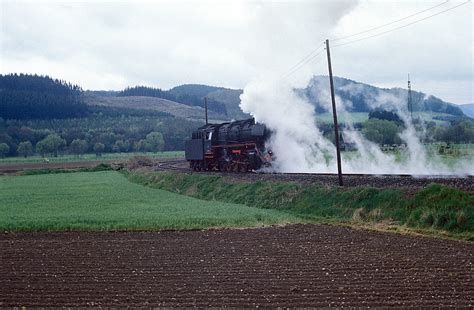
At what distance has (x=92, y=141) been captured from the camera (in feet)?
485

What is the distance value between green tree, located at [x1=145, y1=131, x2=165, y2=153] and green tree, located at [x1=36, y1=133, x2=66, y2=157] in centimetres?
2080

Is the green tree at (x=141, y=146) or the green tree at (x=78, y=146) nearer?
the green tree at (x=78, y=146)

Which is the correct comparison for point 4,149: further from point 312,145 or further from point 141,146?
point 312,145

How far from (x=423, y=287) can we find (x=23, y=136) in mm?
144183

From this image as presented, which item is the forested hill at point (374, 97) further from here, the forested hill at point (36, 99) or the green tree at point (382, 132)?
the forested hill at point (36, 99)

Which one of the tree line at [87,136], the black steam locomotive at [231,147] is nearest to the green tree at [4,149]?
the tree line at [87,136]

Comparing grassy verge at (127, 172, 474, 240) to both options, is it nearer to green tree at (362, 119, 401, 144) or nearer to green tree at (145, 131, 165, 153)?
green tree at (362, 119, 401, 144)

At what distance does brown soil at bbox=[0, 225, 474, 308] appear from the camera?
12.4 m

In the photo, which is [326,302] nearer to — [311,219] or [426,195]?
[426,195]

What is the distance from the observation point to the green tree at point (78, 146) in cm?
14112

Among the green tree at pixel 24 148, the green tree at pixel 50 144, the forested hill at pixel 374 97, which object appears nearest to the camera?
the forested hill at pixel 374 97

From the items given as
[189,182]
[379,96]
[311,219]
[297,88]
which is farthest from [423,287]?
[379,96]

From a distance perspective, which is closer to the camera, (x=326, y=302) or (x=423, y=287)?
(x=326, y=302)

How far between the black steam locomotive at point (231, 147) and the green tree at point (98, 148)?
304ft
